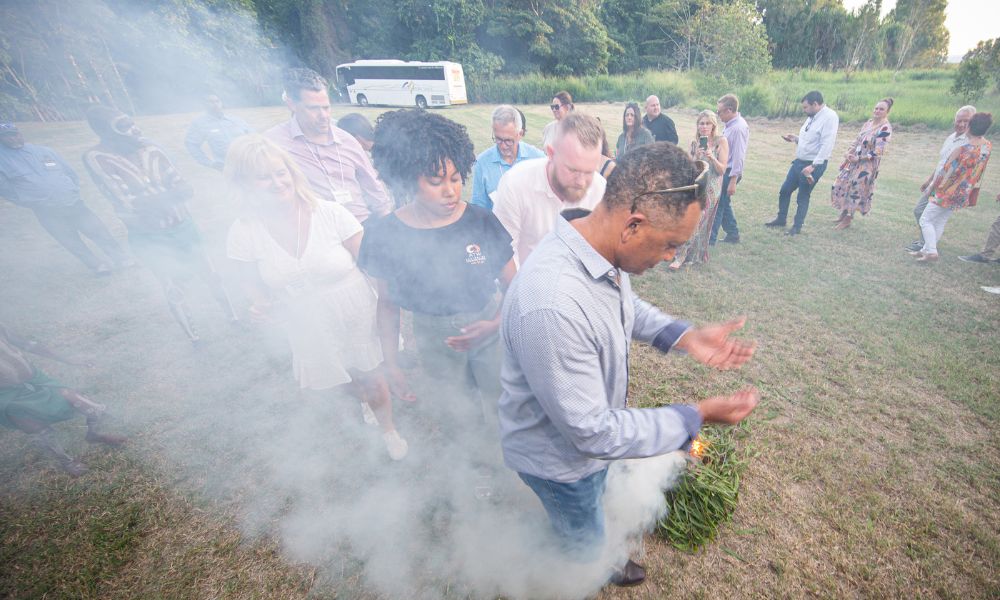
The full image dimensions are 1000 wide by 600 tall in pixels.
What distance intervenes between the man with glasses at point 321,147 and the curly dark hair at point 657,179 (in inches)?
108

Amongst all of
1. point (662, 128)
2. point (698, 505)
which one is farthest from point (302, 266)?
point (662, 128)

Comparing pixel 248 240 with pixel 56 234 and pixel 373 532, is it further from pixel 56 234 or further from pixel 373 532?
pixel 56 234

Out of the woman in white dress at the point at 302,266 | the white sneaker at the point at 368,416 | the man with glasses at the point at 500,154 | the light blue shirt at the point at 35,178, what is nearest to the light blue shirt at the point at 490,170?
the man with glasses at the point at 500,154

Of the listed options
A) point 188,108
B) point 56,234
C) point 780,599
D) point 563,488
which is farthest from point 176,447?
point 188,108

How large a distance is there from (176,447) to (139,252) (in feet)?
6.68

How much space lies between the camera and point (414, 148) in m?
2.08

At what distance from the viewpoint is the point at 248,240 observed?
7.27ft

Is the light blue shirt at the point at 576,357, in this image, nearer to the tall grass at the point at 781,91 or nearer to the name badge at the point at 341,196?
the name badge at the point at 341,196

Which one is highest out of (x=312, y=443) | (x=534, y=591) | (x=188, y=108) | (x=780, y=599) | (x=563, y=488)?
(x=188, y=108)

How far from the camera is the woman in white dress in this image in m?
2.19

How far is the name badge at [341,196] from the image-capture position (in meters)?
3.32

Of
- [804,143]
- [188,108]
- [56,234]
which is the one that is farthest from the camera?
[188,108]

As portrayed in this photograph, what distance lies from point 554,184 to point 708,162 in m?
2.89

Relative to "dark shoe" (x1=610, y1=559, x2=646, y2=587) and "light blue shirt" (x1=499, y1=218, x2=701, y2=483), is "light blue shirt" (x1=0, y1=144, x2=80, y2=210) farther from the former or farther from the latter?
"dark shoe" (x1=610, y1=559, x2=646, y2=587)
